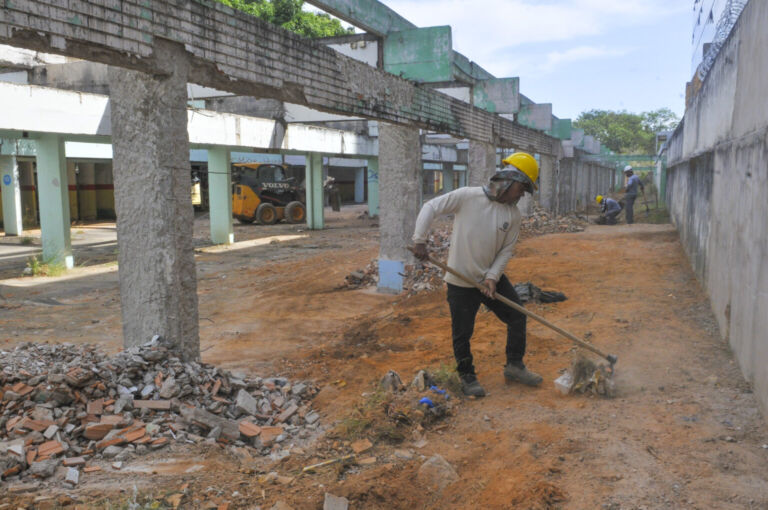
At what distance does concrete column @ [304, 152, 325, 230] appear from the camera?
71.2ft

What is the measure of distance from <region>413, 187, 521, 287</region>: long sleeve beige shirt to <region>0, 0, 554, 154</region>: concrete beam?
2.46 meters

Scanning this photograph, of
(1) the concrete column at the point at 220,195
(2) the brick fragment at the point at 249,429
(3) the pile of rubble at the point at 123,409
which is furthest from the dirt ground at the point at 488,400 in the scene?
(1) the concrete column at the point at 220,195

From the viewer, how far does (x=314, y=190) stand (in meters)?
22.0

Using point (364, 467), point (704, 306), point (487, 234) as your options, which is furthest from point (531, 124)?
point (364, 467)

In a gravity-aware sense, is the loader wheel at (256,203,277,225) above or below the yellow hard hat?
below

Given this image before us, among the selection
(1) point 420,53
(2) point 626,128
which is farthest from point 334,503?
(2) point 626,128

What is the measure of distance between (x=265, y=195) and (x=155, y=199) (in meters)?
19.5

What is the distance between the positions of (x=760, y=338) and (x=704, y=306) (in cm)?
329

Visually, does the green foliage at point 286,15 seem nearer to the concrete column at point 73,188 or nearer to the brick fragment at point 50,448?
A: the concrete column at point 73,188

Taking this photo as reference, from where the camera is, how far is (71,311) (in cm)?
919

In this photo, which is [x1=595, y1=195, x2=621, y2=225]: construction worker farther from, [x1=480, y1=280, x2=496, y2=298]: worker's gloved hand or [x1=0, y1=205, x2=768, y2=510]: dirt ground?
[x1=480, y1=280, x2=496, y2=298]: worker's gloved hand

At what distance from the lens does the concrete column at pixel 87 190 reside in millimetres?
25891

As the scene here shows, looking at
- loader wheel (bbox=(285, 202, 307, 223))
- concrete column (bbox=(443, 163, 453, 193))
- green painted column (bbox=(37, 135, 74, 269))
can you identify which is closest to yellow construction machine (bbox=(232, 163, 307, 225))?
loader wheel (bbox=(285, 202, 307, 223))

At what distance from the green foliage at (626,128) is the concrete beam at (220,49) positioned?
198ft
